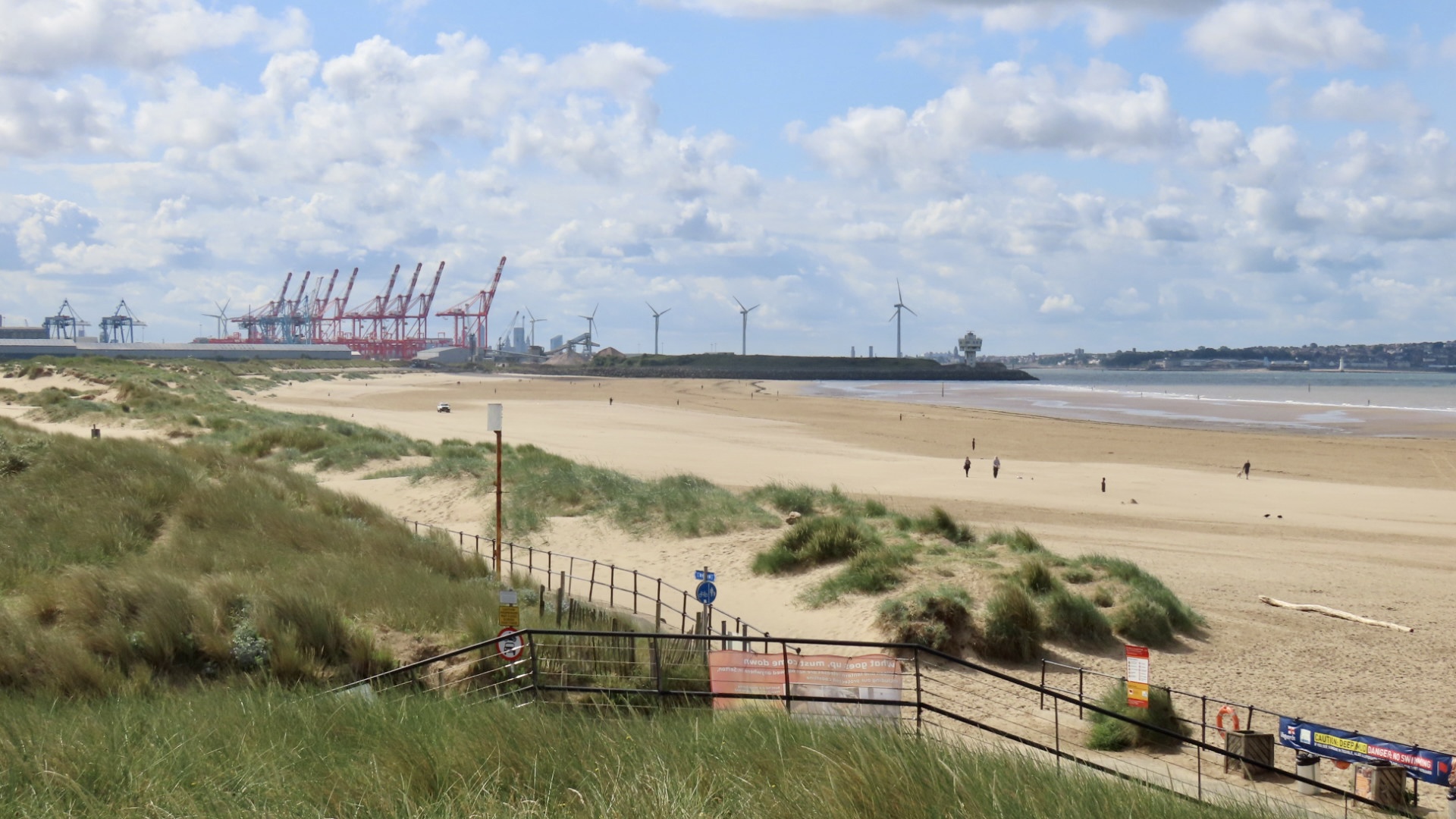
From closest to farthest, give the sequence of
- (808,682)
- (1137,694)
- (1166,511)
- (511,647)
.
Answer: (808,682), (511,647), (1137,694), (1166,511)

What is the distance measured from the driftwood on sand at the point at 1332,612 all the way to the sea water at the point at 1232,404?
48570 millimetres

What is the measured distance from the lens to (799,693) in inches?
335

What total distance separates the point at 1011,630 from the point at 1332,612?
20.3 ft

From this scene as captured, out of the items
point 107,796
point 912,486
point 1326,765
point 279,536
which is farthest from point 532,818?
point 912,486

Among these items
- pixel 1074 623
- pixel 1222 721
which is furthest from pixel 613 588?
pixel 1222 721

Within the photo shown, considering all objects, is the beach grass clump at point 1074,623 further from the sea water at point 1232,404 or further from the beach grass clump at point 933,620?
the sea water at point 1232,404

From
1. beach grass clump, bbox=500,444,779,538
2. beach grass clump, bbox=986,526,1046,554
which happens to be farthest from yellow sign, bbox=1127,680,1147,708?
beach grass clump, bbox=500,444,779,538

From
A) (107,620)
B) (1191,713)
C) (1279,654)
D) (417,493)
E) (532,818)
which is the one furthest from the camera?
(417,493)

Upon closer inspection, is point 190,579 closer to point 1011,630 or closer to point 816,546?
point 816,546

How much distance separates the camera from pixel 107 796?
217 inches

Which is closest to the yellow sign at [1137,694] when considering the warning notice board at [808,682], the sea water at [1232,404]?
the warning notice board at [808,682]

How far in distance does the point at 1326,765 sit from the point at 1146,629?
4197 mm

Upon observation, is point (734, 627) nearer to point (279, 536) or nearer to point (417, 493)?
point (279, 536)

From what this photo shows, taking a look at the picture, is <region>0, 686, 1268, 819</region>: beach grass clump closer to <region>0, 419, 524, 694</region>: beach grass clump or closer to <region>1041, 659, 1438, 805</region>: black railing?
<region>0, 419, 524, 694</region>: beach grass clump
